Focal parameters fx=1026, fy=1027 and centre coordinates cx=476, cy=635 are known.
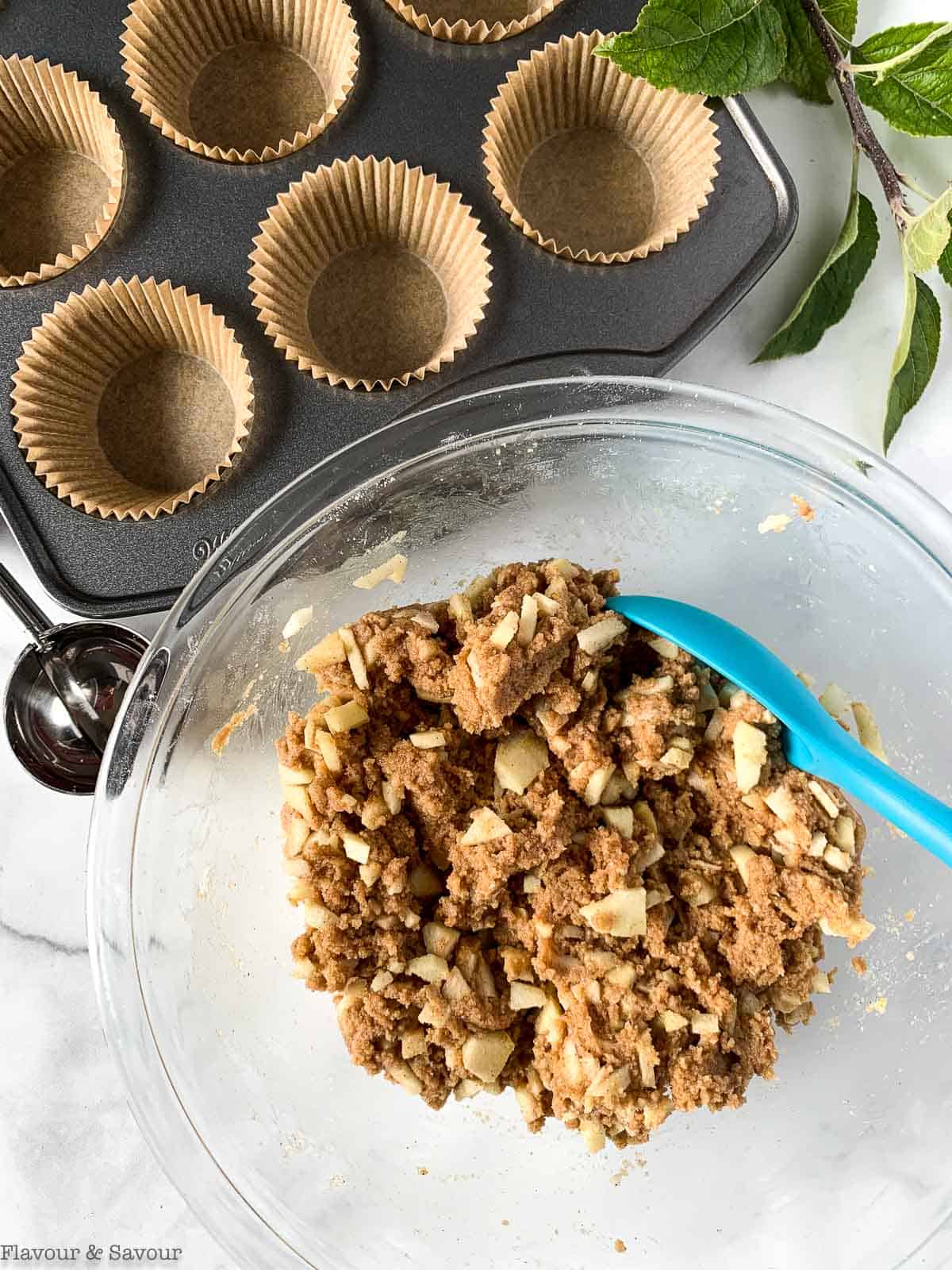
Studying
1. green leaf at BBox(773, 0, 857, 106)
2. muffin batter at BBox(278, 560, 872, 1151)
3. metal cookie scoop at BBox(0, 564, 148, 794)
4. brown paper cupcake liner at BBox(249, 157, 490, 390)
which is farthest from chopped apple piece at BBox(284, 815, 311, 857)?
green leaf at BBox(773, 0, 857, 106)

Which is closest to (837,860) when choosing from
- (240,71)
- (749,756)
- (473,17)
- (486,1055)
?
(749,756)

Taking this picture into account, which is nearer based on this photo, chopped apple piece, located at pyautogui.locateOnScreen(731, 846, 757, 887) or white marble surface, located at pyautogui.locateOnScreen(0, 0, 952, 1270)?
chopped apple piece, located at pyautogui.locateOnScreen(731, 846, 757, 887)

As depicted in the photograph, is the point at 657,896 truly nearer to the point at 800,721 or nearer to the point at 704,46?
the point at 800,721

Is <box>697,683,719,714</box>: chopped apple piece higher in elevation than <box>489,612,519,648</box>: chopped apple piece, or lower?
lower

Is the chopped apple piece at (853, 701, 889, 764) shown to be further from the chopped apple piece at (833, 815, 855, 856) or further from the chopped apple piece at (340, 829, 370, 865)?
the chopped apple piece at (340, 829, 370, 865)

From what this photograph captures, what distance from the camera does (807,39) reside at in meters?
1.56

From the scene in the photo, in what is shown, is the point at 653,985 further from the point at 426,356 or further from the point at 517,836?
the point at 426,356

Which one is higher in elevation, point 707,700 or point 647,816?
point 707,700

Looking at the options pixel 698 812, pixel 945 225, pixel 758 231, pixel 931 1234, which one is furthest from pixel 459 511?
pixel 931 1234

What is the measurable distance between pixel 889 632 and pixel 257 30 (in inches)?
56.1

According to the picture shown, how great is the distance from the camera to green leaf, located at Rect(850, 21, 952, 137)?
148cm

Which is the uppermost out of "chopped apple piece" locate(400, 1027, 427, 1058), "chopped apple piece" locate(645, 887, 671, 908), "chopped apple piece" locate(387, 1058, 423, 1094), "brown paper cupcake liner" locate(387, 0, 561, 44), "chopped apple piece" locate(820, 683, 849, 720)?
"brown paper cupcake liner" locate(387, 0, 561, 44)

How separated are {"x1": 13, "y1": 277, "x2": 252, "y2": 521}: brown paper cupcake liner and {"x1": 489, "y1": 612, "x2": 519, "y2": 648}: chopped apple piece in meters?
0.60

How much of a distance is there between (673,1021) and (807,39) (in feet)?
4.69
